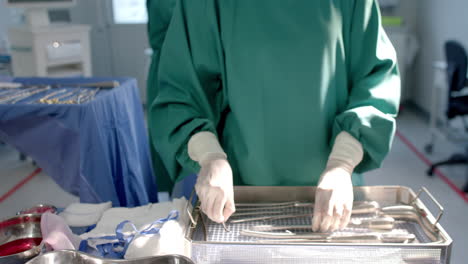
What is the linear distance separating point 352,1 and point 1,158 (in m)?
3.72

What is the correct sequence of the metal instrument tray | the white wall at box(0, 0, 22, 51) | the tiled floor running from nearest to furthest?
the metal instrument tray, the tiled floor, the white wall at box(0, 0, 22, 51)

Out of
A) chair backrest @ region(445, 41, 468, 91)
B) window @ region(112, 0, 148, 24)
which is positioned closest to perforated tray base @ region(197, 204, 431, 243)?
chair backrest @ region(445, 41, 468, 91)

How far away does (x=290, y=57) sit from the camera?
0.94 meters

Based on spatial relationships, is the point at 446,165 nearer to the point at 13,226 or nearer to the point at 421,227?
the point at 421,227

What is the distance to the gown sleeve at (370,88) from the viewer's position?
0.87 meters

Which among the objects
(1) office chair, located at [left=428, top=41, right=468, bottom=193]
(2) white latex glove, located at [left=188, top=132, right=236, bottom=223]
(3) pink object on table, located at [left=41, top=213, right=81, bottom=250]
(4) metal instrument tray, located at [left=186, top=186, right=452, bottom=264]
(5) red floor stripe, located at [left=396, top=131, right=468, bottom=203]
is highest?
(2) white latex glove, located at [left=188, top=132, right=236, bottom=223]

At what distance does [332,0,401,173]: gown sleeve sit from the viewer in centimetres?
87

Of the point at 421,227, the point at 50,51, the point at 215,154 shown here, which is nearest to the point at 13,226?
the point at 215,154

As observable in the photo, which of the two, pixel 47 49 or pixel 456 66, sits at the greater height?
pixel 47 49

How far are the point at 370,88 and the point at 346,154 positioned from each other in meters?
0.16

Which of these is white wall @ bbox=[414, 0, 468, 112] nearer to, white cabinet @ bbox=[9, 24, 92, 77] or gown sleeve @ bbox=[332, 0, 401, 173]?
white cabinet @ bbox=[9, 24, 92, 77]

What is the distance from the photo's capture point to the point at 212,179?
0.81 m

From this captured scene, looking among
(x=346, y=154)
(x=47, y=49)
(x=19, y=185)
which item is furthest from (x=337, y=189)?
(x=47, y=49)

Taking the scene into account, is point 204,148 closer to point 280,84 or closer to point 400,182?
point 280,84
